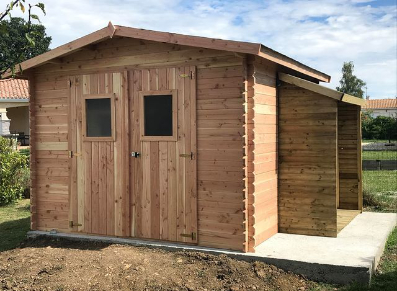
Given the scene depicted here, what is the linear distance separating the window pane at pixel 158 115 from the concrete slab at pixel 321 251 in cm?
166

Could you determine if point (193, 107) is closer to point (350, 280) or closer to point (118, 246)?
point (118, 246)

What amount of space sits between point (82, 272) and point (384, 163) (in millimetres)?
15197

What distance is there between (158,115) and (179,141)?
0.54 m

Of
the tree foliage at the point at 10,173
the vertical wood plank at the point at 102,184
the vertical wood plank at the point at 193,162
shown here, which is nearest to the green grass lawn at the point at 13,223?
the tree foliage at the point at 10,173

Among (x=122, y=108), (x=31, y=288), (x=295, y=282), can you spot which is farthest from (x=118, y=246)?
(x=295, y=282)

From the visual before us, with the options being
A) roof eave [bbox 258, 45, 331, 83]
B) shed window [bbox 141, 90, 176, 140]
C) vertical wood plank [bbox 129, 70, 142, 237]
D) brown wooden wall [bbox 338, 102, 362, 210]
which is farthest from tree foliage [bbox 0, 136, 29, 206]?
brown wooden wall [bbox 338, 102, 362, 210]

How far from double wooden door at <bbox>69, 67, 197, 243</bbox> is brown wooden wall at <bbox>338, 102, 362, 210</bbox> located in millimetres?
3897

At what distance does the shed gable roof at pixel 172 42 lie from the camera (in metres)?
5.79

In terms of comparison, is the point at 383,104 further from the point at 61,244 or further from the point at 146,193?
the point at 61,244

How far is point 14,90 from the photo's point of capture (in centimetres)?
2508

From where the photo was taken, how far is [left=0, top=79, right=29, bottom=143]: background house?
2291 cm

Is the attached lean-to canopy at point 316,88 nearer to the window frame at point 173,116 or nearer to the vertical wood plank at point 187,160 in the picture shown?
the vertical wood plank at point 187,160

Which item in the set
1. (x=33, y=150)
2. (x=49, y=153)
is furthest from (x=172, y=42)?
(x=33, y=150)

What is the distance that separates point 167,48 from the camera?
6668 mm
